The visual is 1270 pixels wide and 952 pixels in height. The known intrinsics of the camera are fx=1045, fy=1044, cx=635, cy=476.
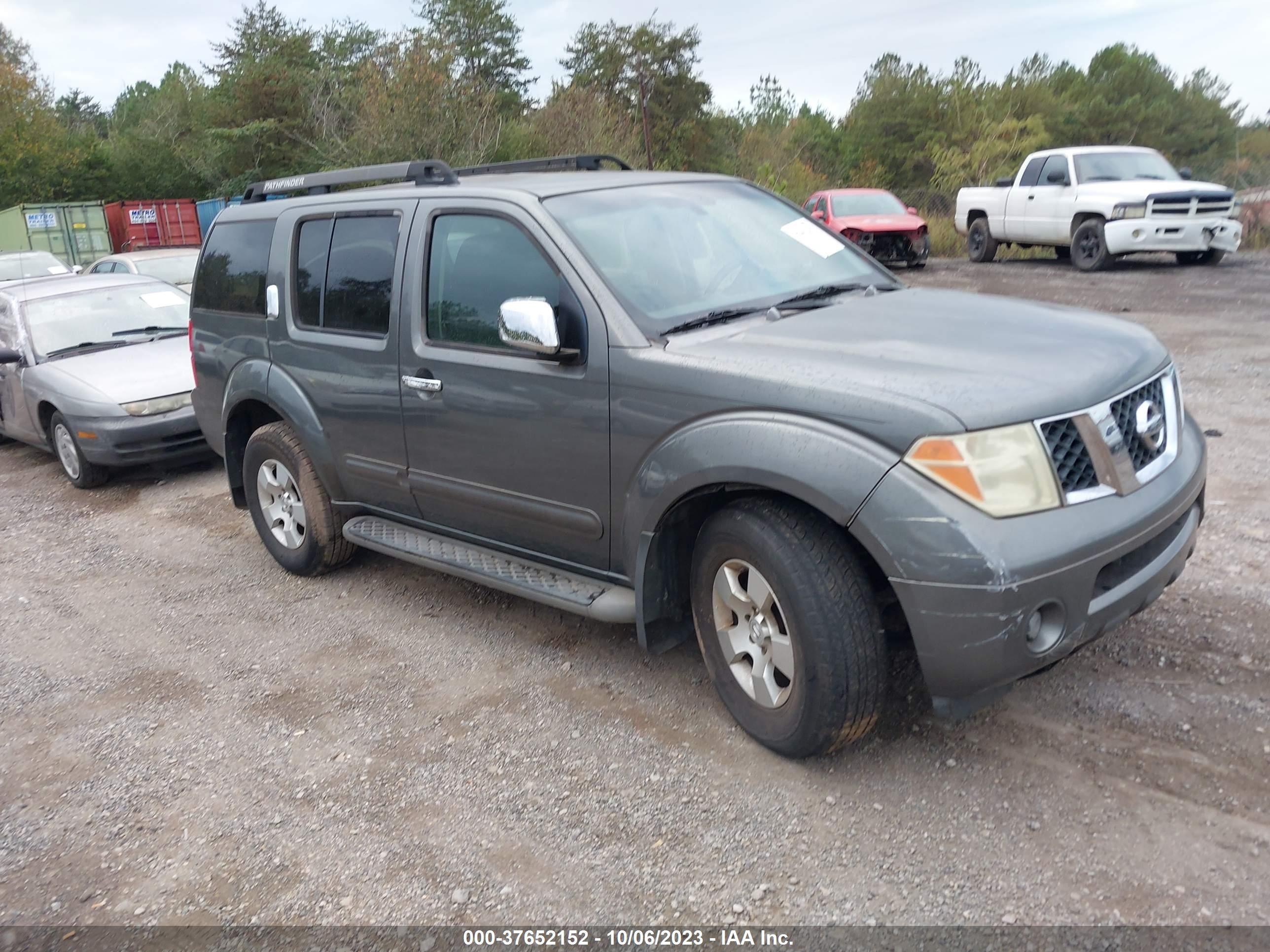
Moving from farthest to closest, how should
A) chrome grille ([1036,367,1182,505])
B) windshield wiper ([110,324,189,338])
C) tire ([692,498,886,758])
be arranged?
windshield wiper ([110,324,189,338]) < tire ([692,498,886,758]) < chrome grille ([1036,367,1182,505])

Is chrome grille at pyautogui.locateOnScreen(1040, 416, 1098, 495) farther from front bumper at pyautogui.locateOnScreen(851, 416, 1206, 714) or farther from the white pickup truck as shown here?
the white pickup truck

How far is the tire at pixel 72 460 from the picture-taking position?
7.75 m

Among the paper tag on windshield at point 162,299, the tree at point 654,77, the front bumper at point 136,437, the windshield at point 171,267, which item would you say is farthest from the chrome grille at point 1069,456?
the tree at point 654,77

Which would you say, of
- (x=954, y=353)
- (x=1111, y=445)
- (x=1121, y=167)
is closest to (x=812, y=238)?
(x=954, y=353)

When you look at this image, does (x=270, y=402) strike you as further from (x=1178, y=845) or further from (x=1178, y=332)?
(x=1178, y=332)

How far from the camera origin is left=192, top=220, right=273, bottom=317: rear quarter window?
531cm

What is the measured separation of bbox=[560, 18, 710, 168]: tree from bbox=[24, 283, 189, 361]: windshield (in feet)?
140

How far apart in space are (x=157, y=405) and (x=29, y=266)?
1049 cm

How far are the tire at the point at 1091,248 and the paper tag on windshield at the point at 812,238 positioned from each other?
13249mm

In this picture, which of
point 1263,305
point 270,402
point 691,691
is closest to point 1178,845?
point 691,691

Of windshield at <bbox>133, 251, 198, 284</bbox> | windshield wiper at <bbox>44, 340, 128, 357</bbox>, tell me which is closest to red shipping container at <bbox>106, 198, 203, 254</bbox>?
windshield at <bbox>133, 251, 198, 284</bbox>

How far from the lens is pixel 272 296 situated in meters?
A: 5.16

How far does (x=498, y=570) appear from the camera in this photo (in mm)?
4223

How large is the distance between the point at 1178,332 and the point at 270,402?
952cm
